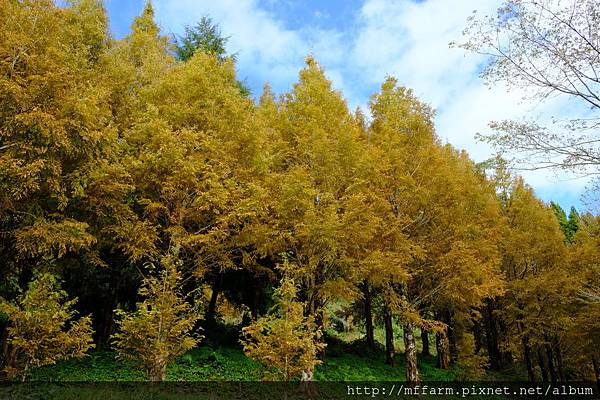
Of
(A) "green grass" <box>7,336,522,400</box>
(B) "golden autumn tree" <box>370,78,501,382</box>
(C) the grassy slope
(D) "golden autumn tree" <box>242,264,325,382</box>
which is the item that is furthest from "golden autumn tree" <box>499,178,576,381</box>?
(D) "golden autumn tree" <box>242,264,325,382</box>

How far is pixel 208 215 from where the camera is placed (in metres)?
11.5

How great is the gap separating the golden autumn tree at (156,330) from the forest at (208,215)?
38mm

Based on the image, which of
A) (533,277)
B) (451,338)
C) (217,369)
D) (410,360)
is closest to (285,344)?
(217,369)

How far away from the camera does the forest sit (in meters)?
8.29

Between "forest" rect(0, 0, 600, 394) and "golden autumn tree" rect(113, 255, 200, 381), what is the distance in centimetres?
4

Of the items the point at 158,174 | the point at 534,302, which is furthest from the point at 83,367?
the point at 534,302

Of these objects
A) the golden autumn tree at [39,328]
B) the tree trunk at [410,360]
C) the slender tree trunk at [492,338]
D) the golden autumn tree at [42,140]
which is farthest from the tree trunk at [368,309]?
the golden autumn tree at [39,328]

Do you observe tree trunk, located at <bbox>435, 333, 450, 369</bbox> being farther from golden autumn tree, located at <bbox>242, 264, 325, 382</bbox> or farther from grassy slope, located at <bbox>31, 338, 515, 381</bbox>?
golden autumn tree, located at <bbox>242, 264, 325, 382</bbox>

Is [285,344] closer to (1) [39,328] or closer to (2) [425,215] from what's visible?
(1) [39,328]

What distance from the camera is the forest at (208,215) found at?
27.2 feet

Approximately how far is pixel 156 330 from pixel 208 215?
157 inches

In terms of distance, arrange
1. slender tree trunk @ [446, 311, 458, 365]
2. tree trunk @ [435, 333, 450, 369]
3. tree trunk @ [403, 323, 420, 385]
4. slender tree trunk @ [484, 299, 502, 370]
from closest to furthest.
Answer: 1. tree trunk @ [403, 323, 420, 385]
2. tree trunk @ [435, 333, 450, 369]
3. slender tree trunk @ [446, 311, 458, 365]
4. slender tree trunk @ [484, 299, 502, 370]

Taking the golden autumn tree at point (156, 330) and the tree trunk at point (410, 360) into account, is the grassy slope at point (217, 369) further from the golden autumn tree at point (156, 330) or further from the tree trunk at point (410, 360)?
the tree trunk at point (410, 360)

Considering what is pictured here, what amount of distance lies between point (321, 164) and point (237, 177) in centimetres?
256
